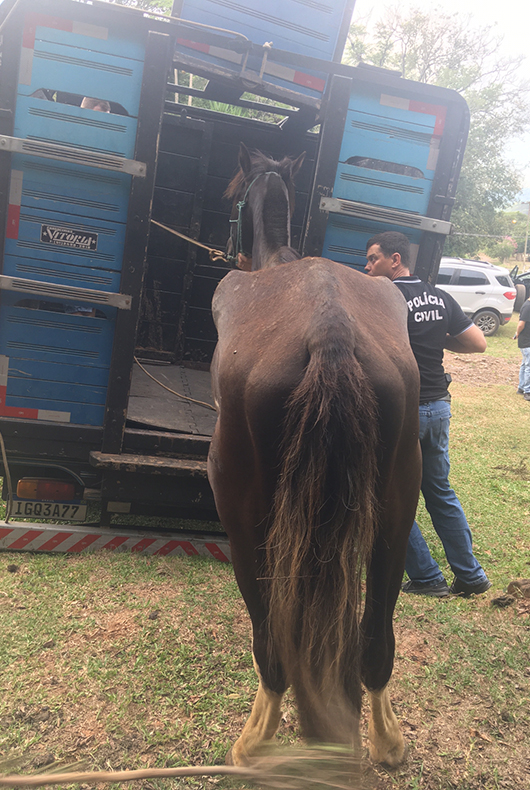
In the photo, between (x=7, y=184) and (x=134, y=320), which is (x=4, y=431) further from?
(x=7, y=184)

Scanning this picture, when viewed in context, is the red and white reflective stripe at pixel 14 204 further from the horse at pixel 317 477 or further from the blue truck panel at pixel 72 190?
the horse at pixel 317 477

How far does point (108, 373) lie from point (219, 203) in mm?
2783

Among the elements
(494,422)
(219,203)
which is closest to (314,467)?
(219,203)

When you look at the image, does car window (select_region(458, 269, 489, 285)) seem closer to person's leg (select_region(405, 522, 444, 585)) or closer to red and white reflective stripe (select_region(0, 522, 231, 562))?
person's leg (select_region(405, 522, 444, 585))

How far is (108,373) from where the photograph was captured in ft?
10.2

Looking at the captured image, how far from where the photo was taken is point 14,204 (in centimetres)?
279

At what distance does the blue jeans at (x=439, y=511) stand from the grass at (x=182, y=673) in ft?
0.61

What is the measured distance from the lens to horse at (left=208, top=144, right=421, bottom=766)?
1.53 meters

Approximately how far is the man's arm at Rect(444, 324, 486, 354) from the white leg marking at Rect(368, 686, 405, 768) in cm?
195

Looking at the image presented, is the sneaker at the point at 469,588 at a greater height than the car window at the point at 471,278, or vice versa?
the car window at the point at 471,278

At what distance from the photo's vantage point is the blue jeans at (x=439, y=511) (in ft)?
10.4

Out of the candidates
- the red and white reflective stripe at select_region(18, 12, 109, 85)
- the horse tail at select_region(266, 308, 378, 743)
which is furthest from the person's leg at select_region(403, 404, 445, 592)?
the red and white reflective stripe at select_region(18, 12, 109, 85)

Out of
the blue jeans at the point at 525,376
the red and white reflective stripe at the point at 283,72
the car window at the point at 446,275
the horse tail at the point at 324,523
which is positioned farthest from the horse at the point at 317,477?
the car window at the point at 446,275

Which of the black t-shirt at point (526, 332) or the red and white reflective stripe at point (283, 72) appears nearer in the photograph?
the red and white reflective stripe at point (283, 72)
